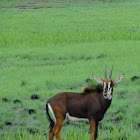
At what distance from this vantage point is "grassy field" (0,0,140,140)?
9523mm

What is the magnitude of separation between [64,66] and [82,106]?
24.4ft

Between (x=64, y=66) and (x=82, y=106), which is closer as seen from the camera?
(x=82, y=106)

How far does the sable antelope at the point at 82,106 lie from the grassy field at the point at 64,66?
1.47 feet

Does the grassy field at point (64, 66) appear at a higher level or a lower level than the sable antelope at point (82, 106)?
lower

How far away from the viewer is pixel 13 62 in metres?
16.6

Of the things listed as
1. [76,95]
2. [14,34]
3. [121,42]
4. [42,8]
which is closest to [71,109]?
[76,95]

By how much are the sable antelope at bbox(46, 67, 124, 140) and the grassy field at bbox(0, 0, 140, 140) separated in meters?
0.45

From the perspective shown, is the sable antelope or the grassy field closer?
the sable antelope

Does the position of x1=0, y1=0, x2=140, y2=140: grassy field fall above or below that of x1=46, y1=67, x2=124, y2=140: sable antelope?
below

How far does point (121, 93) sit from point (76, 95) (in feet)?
12.4

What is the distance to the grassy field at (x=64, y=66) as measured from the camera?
9523 mm

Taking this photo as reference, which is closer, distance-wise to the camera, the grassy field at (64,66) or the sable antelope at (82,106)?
the sable antelope at (82,106)

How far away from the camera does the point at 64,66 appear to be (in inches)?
613

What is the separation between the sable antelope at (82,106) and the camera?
26.0 feet
